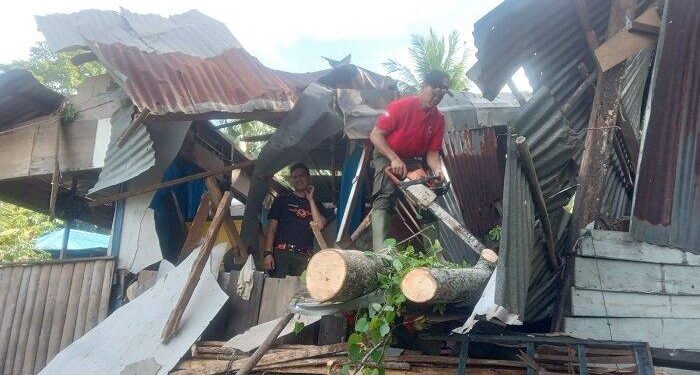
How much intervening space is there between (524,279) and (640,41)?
78.6 inches

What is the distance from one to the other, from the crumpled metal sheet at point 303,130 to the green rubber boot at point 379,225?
53.0 inches

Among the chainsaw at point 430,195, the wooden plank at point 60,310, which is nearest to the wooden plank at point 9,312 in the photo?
the wooden plank at point 60,310

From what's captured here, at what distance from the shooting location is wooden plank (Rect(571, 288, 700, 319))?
4.82m

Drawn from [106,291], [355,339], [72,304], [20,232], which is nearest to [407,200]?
[355,339]

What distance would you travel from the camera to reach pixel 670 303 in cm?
485

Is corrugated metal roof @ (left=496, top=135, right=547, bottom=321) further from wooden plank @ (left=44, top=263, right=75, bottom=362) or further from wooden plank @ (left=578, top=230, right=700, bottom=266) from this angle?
wooden plank @ (left=44, top=263, right=75, bottom=362)

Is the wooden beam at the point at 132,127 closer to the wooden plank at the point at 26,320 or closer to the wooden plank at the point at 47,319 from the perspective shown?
the wooden plank at the point at 47,319

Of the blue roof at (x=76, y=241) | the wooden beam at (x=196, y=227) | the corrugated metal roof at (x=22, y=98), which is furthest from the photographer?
the blue roof at (x=76, y=241)

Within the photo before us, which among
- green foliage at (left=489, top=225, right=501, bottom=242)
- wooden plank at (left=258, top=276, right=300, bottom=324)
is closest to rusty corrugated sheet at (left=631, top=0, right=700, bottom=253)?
green foliage at (left=489, top=225, right=501, bottom=242)

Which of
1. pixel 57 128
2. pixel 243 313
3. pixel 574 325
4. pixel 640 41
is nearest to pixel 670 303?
pixel 574 325

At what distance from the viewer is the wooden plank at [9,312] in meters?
5.94

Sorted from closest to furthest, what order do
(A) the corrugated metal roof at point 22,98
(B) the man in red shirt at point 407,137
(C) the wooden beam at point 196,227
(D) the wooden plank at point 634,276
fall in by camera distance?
(D) the wooden plank at point 634,276, (B) the man in red shirt at point 407,137, (A) the corrugated metal roof at point 22,98, (C) the wooden beam at point 196,227

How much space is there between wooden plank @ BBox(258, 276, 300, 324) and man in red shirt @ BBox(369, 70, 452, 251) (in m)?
0.97

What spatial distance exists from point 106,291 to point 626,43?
5601 millimetres
